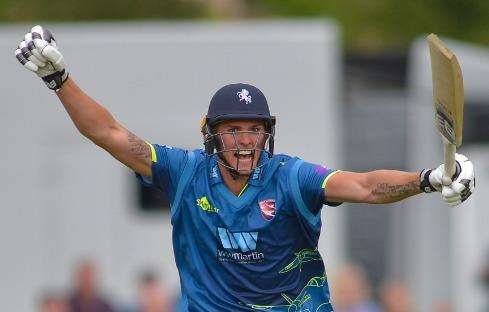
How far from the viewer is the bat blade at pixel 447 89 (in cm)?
763

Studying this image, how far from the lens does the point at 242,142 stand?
8.45m

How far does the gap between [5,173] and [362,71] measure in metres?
5.31

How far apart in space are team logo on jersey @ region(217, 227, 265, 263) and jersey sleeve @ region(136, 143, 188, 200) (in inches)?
15.5

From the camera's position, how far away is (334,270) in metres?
18.5

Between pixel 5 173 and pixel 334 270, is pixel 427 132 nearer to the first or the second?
pixel 334 270

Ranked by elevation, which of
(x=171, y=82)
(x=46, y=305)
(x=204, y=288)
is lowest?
(x=46, y=305)

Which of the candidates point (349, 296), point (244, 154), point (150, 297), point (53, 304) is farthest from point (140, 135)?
point (244, 154)

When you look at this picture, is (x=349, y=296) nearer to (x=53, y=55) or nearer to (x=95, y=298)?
(x=95, y=298)

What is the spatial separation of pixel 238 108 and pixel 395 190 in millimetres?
925

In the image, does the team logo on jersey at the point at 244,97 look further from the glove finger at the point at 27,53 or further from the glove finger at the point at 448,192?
the glove finger at the point at 448,192

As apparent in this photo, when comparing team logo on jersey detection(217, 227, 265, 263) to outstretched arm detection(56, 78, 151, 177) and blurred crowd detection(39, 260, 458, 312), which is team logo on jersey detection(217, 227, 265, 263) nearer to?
outstretched arm detection(56, 78, 151, 177)

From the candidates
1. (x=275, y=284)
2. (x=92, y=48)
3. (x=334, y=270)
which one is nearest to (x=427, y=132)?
(x=334, y=270)

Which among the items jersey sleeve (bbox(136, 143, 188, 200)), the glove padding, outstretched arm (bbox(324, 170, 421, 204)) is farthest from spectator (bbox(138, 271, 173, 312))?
the glove padding

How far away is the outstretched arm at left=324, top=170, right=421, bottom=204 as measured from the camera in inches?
320
